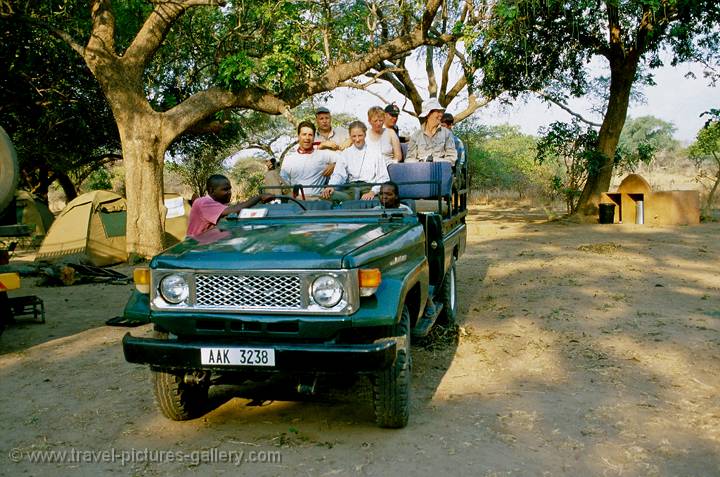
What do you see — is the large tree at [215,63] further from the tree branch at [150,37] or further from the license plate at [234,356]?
the license plate at [234,356]

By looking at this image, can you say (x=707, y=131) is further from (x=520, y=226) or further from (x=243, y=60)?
(x=243, y=60)

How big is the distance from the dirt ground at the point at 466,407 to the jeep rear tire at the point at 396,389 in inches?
4.5

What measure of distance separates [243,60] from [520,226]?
29.3 ft

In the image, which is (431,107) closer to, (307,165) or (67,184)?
(307,165)

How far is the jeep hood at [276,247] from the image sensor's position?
3676 mm

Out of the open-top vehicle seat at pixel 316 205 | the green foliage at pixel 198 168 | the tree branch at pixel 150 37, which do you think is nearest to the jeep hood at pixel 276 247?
the open-top vehicle seat at pixel 316 205

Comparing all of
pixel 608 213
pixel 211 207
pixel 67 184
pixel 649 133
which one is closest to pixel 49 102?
pixel 67 184

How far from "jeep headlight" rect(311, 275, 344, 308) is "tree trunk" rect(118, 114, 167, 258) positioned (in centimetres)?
983

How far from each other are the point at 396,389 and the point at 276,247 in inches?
41.1

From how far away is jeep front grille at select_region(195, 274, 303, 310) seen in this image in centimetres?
367

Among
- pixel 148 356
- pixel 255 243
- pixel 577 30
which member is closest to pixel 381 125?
pixel 255 243

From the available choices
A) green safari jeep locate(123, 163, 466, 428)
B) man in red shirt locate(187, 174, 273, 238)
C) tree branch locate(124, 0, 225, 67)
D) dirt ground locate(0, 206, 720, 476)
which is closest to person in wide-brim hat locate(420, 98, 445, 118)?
dirt ground locate(0, 206, 720, 476)

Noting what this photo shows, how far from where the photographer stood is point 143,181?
41.9 feet

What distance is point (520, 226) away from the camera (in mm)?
17750
